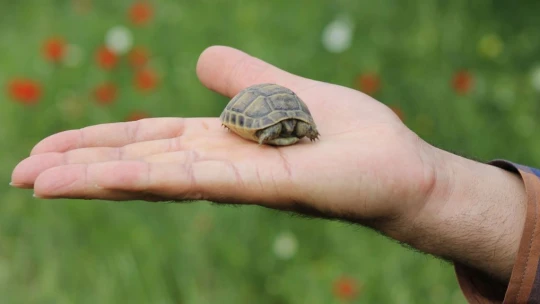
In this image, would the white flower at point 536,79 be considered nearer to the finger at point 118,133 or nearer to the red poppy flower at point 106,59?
the finger at point 118,133

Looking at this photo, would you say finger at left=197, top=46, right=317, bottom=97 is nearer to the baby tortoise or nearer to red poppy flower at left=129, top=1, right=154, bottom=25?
the baby tortoise

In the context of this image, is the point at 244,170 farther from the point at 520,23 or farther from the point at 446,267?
the point at 520,23

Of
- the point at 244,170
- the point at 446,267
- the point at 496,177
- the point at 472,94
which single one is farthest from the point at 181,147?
the point at 472,94

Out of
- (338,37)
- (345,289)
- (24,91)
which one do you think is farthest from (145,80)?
(345,289)

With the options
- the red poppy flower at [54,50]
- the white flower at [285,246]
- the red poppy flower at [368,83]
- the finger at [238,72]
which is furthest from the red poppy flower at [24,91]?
the red poppy flower at [368,83]

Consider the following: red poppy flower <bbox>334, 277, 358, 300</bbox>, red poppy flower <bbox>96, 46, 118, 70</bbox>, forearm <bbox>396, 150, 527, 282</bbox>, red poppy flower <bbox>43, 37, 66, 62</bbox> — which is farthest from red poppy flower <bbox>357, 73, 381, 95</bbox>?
red poppy flower <bbox>43, 37, 66, 62</bbox>

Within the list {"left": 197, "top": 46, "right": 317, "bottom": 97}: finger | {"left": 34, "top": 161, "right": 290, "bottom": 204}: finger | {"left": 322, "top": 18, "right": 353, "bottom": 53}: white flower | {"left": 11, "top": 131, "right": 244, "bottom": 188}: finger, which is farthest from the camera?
{"left": 322, "top": 18, "right": 353, "bottom": 53}: white flower
